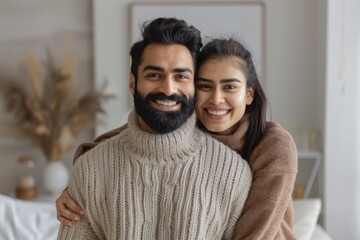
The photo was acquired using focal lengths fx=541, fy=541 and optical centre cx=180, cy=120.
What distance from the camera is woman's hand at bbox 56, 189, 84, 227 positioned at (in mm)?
1160

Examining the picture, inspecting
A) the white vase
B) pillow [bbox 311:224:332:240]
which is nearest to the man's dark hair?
pillow [bbox 311:224:332:240]

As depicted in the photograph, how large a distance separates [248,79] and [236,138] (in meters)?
0.14

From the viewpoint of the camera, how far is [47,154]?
2957 mm

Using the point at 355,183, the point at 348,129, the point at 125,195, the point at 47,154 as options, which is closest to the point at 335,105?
the point at 348,129

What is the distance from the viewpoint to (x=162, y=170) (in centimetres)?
111

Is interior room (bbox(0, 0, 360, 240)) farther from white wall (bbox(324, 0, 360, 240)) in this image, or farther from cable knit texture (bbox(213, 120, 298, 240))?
cable knit texture (bbox(213, 120, 298, 240))

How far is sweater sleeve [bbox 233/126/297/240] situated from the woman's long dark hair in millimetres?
32

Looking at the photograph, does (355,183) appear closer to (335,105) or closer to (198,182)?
(335,105)

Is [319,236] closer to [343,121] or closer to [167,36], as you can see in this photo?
[343,121]

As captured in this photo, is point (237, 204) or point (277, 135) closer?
point (237, 204)

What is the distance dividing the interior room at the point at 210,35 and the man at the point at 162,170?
163 cm

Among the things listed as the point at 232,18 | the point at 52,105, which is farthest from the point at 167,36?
the point at 52,105

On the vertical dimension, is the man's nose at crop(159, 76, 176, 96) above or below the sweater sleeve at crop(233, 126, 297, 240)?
above

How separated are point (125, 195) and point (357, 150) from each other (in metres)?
1.81
